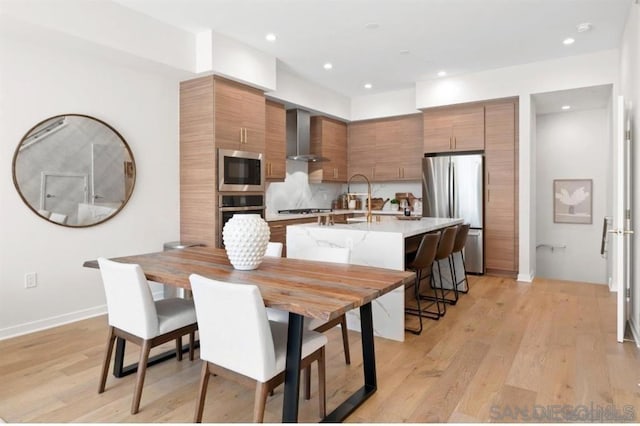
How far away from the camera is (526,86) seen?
498cm

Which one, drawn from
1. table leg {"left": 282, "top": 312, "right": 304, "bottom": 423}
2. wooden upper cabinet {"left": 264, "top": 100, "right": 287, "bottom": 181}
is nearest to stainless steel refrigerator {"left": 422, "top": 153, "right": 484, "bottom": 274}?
wooden upper cabinet {"left": 264, "top": 100, "right": 287, "bottom": 181}

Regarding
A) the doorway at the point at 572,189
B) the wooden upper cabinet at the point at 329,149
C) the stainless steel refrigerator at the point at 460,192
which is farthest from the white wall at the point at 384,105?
the doorway at the point at 572,189

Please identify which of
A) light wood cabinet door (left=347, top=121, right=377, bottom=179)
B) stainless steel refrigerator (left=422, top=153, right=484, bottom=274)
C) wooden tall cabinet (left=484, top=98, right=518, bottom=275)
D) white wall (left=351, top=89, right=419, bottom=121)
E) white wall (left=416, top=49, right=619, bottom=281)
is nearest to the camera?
white wall (left=416, top=49, right=619, bottom=281)

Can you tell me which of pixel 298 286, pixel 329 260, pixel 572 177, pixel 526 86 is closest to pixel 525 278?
pixel 572 177

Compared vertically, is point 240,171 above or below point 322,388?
above

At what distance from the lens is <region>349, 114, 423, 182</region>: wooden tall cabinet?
6281mm

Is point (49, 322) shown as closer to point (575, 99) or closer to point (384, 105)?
point (384, 105)

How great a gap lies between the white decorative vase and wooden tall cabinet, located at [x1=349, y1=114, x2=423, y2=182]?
4.47 m

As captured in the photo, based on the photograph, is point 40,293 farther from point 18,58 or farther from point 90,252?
point 18,58

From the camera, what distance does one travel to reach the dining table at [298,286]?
1.64 metres

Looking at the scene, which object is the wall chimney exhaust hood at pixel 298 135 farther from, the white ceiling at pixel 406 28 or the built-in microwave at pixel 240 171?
the built-in microwave at pixel 240 171

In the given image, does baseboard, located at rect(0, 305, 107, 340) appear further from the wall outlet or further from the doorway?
the doorway

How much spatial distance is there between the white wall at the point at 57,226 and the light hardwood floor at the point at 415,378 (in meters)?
0.29

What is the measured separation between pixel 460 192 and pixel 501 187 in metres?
0.52
